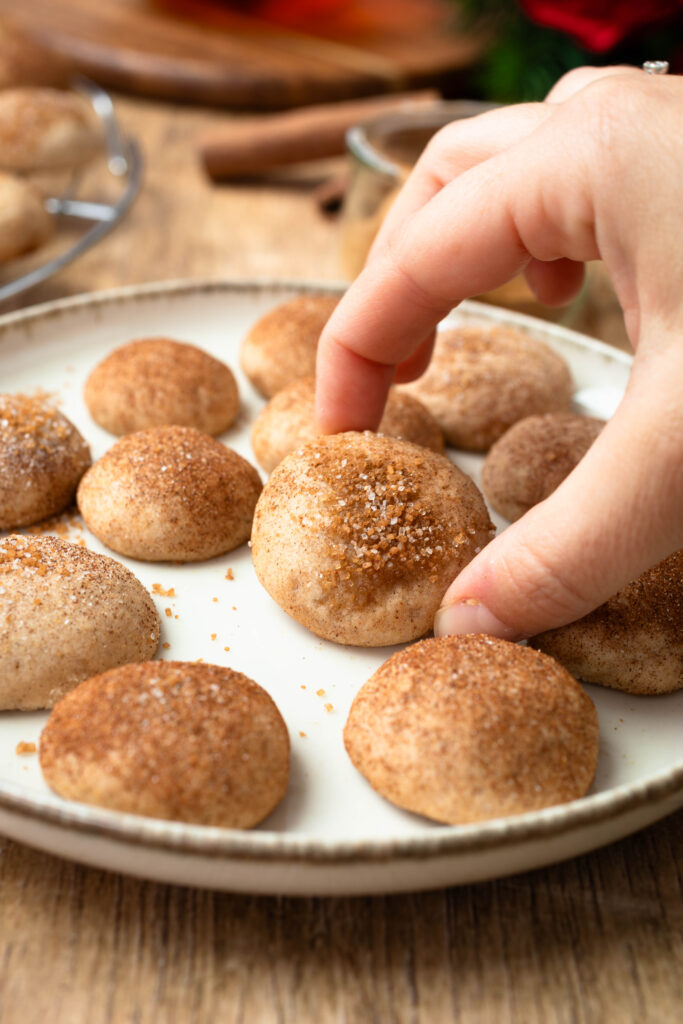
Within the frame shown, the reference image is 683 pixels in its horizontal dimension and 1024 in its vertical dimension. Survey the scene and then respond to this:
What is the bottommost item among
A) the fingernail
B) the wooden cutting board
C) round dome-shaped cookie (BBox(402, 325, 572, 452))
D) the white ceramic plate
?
the white ceramic plate

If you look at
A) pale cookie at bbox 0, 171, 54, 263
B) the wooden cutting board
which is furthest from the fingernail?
the wooden cutting board

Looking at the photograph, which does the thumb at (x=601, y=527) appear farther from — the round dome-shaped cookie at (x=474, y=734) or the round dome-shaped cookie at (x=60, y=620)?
the round dome-shaped cookie at (x=60, y=620)

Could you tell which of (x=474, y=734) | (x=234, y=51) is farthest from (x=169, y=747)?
(x=234, y=51)

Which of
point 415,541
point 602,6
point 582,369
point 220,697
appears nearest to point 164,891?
point 220,697

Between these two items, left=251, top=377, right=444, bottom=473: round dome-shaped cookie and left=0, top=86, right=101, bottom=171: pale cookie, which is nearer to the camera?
left=251, top=377, right=444, bottom=473: round dome-shaped cookie

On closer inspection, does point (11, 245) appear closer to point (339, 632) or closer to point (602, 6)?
point (339, 632)

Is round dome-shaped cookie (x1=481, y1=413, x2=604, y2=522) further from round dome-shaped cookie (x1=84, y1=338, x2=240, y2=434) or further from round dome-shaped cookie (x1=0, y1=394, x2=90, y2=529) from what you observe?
round dome-shaped cookie (x1=0, y1=394, x2=90, y2=529)
